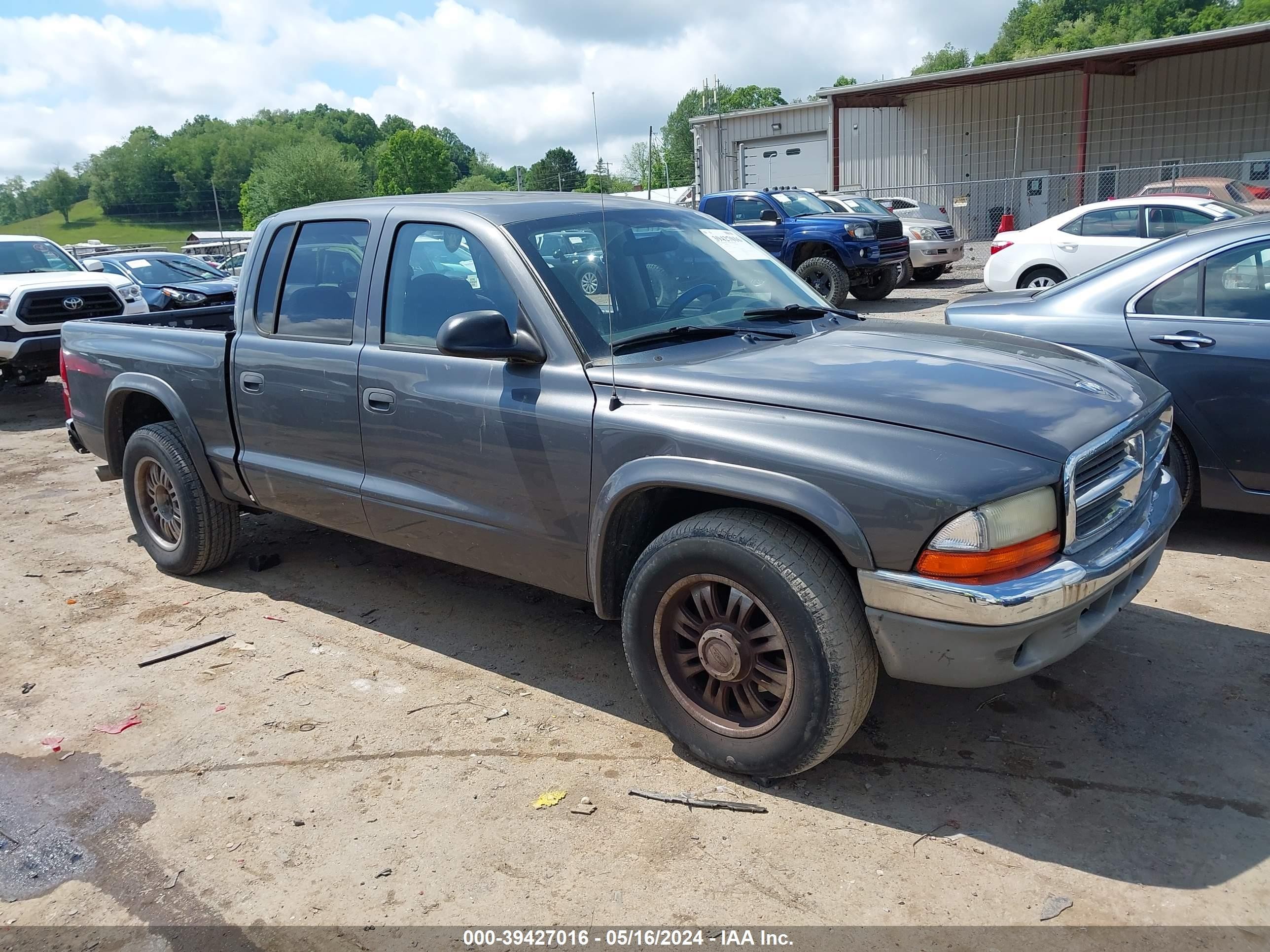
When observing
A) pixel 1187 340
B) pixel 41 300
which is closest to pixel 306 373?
pixel 1187 340

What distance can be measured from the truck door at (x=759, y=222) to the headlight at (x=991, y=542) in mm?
13188

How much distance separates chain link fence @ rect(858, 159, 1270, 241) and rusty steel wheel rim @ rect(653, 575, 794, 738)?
21147mm

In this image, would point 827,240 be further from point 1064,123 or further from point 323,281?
point 1064,123

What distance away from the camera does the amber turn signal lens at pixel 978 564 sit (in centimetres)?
271

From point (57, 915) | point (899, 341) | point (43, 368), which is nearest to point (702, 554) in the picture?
point (899, 341)

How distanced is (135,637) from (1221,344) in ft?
17.5

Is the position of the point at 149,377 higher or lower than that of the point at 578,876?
higher

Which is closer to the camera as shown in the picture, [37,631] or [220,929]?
[220,929]

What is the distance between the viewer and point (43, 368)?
11781 mm

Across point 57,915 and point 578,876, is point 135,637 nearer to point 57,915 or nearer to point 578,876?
point 57,915

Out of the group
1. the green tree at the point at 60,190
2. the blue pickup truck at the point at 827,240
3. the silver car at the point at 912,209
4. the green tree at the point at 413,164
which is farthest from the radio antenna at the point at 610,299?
the green tree at the point at 60,190

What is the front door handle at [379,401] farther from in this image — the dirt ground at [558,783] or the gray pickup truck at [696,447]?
the dirt ground at [558,783]

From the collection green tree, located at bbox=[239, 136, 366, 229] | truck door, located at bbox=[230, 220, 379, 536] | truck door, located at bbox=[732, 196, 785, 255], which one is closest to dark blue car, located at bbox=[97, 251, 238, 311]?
truck door, located at bbox=[732, 196, 785, 255]

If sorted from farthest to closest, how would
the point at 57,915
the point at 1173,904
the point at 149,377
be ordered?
the point at 149,377, the point at 57,915, the point at 1173,904
